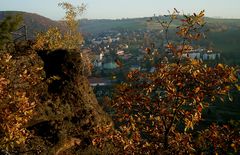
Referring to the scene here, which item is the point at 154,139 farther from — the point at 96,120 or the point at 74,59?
the point at 74,59

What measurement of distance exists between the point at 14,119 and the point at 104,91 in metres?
121

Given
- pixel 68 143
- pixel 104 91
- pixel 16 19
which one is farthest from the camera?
pixel 104 91

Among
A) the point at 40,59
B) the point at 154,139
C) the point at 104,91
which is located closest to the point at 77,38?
the point at 40,59

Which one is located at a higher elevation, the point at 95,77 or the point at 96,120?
the point at 96,120

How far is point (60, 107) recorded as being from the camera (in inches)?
925

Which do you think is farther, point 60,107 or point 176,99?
point 60,107

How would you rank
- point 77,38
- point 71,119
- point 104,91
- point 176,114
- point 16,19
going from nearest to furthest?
point 176,114 → point 71,119 → point 16,19 → point 77,38 → point 104,91

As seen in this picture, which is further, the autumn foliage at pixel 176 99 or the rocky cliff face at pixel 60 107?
the rocky cliff face at pixel 60 107

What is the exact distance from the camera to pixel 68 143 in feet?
70.8

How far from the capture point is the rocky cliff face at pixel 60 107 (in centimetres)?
2091

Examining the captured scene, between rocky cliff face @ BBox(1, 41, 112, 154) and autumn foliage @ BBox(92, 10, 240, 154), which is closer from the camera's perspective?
autumn foliage @ BBox(92, 10, 240, 154)

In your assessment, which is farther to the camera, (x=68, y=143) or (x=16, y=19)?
(x=16, y=19)

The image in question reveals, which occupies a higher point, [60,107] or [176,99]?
[176,99]

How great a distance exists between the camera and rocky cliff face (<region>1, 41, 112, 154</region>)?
20.9 metres
